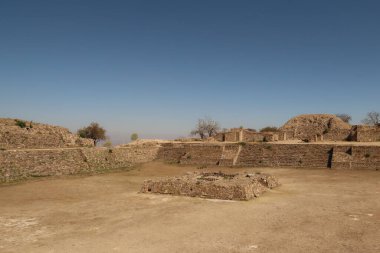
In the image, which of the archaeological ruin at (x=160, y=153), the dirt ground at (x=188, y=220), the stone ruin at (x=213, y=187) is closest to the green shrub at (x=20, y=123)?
the archaeological ruin at (x=160, y=153)

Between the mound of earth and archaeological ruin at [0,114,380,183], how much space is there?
6727 millimetres

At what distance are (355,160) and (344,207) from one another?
16.5 meters

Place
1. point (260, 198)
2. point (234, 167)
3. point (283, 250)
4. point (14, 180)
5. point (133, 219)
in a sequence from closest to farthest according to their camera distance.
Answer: point (283, 250) < point (133, 219) < point (260, 198) < point (14, 180) < point (234, 167)

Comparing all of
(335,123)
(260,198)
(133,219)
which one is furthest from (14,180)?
(335,123)

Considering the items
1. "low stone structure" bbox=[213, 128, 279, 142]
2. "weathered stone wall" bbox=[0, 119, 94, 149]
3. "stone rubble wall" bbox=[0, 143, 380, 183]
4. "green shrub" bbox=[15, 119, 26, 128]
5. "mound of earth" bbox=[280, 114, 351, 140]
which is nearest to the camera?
"stone rubble wall" bbox=[0, 143, 380, 183]

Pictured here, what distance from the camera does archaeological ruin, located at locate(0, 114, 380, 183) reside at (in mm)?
27555

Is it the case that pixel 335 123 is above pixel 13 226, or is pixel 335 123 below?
above

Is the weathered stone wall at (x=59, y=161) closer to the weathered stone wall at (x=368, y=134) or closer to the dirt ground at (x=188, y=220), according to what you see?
the dirt ground at (x=188, y=220)

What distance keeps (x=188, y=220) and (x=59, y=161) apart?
19.4 metres

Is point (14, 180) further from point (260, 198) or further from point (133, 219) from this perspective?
point (260, 198)

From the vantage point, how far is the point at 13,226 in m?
12.6

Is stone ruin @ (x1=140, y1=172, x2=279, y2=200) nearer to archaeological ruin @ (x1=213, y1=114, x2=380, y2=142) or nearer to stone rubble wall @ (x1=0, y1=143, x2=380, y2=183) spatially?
stone rubble wall @ (x1=0, y1=143, x2=380, y2=183)

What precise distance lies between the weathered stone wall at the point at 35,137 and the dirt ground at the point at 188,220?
1108 centimetres

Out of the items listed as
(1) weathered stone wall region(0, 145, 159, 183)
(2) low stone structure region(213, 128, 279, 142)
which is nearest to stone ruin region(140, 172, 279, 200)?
(1) weathered stone wall region(0, 145, 159, 183)
